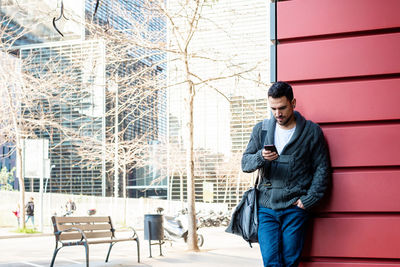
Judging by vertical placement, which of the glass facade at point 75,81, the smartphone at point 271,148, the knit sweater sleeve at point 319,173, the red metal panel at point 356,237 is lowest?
the red metal panel at point 356,237

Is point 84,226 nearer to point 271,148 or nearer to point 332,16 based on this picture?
point 271,148

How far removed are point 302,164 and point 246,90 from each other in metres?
11.6

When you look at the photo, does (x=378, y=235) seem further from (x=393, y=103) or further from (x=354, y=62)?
(x=354, y=62)

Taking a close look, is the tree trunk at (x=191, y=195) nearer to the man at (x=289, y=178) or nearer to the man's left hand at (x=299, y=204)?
the man at (x=289, y=178)

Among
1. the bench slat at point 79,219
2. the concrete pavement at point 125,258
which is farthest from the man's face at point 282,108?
the concrete pavement at point 125,258

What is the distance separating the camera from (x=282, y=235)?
153 inches

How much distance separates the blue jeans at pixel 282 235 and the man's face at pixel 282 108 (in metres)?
0.61

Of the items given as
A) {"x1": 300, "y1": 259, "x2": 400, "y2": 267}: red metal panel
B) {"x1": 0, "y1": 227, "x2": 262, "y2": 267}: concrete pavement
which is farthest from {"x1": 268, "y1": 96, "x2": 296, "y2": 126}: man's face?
{"x1": 0, "y1": 227, "x2": 262, "y2": 267}: concrete pavement

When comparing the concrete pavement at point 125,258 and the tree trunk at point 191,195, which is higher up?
the tree trunk at point 191,195

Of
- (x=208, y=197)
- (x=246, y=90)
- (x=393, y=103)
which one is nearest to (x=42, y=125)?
(x=246, y=90)

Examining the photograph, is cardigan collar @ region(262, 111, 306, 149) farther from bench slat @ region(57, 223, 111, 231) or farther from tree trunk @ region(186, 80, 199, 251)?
tree trunk @ region(186, 80, 199, 251)

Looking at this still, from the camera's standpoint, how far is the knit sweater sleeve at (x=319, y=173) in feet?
12.2

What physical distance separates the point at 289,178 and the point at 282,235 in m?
0.40

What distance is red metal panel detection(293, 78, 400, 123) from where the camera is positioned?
374cm
